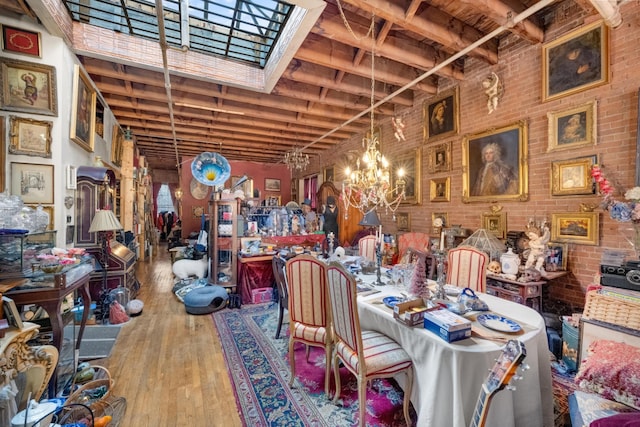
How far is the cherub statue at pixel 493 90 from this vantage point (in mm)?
3512

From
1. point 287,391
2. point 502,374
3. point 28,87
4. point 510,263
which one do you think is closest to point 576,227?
point 510,263

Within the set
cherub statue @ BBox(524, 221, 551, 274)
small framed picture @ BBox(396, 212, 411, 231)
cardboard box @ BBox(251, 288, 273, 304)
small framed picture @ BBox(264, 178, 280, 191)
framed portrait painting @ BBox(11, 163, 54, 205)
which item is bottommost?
cardboard box @ BBox(251, 288, 273, 304)

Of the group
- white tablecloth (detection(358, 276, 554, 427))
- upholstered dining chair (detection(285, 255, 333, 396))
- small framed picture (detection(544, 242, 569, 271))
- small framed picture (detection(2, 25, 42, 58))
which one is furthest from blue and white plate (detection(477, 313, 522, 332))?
small framed picture (detection(2, 25, 42, 58))

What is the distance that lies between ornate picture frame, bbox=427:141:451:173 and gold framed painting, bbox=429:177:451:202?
0.55 ft

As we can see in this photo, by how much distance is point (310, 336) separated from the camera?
2.27 metres

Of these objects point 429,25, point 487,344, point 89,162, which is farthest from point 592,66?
point 89,162

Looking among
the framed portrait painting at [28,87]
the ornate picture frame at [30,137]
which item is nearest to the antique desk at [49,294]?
the ornate picture frame at [30,137]

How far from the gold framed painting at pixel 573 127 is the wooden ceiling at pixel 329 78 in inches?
37.9

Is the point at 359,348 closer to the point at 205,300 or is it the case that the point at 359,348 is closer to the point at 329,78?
the point at 205,300

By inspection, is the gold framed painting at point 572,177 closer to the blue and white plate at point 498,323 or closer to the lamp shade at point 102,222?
the blue and white plate at point 498,323

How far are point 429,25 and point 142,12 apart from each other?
3.19m

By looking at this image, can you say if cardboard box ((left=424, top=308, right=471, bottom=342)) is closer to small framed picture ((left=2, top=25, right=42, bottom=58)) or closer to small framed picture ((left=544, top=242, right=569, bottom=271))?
small framed picture ((left=544, top=242, right=569, bottom=271))

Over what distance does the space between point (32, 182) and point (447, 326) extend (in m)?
4.01

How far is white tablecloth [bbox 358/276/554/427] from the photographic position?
1422 mm
